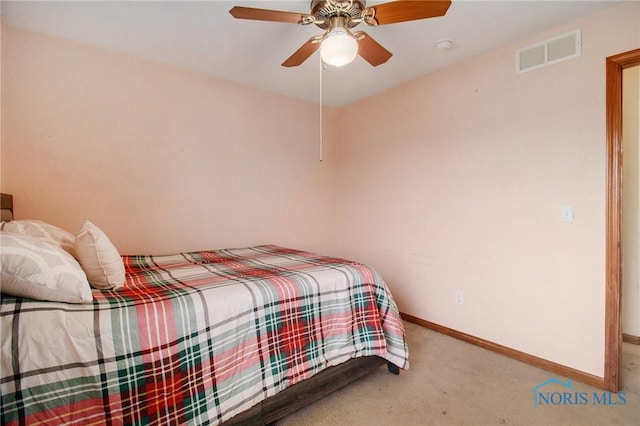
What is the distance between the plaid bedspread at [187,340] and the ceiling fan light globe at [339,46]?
4.04 ft

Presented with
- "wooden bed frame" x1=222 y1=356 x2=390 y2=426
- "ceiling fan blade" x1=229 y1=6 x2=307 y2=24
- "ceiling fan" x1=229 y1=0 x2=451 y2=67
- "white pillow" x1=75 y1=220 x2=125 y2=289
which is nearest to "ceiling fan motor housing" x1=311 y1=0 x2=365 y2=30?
"ceiling fan" x1=229 y1=0 x2=451 y2=67

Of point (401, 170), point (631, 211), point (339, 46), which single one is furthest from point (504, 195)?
point (339, 46)

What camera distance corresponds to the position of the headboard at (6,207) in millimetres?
1992

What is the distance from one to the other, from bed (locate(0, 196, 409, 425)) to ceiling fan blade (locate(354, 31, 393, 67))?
4.60 feet

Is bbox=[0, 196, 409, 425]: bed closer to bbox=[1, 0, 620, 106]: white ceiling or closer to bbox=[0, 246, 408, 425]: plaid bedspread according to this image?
bbox=[0, 246, 408, 425]: plaid bedspread

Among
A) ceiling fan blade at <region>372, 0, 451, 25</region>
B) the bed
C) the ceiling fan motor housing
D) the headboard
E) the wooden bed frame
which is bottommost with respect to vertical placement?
the wooden bed frame

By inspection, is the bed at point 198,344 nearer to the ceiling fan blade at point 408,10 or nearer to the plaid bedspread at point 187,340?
the plaid bedspread at point 187,340

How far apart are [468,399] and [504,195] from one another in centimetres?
152

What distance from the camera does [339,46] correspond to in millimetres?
1536

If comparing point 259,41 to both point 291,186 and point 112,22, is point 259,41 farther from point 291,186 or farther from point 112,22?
point 291,186

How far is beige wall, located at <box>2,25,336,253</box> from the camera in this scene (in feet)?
7.38

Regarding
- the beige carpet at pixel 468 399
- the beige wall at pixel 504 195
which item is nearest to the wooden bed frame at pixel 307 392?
the beige carpet at pixel 468 399

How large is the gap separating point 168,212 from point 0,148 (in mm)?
1175

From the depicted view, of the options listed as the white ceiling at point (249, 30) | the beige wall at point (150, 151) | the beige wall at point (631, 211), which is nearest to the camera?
the white ceiling at point (249, 30)
